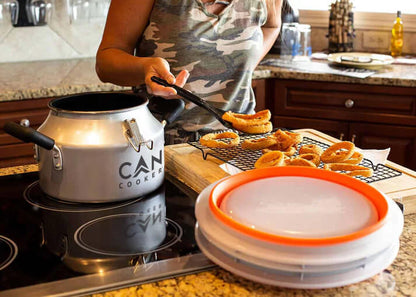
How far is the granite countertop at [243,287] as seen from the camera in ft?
2.64

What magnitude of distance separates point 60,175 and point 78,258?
0.72 feet

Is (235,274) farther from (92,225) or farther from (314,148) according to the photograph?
(314,148)

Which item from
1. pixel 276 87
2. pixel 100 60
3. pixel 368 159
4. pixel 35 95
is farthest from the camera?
pixel 276 87

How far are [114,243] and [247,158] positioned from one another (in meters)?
0.42

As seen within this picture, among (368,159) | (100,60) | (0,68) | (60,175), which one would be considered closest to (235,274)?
(60,175)

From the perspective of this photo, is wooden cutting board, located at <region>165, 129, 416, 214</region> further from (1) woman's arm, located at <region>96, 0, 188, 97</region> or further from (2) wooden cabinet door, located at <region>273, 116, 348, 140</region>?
(2) wooden cabinet door, located at <region>273, 116, 348, 140</region>

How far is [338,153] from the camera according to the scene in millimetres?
1229

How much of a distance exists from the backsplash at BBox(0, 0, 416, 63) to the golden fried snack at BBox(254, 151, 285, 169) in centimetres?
207

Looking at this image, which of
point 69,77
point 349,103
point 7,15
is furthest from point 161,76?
point 7,15

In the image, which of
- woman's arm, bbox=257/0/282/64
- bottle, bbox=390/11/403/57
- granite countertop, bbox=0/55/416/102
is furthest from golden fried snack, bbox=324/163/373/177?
bottle, bbox=390/11/403/57

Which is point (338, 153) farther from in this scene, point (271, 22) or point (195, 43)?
point (271, 22)

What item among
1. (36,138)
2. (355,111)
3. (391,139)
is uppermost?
(36,138)

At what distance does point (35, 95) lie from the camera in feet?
7.64

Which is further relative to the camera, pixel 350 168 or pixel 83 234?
pixel 350 168
